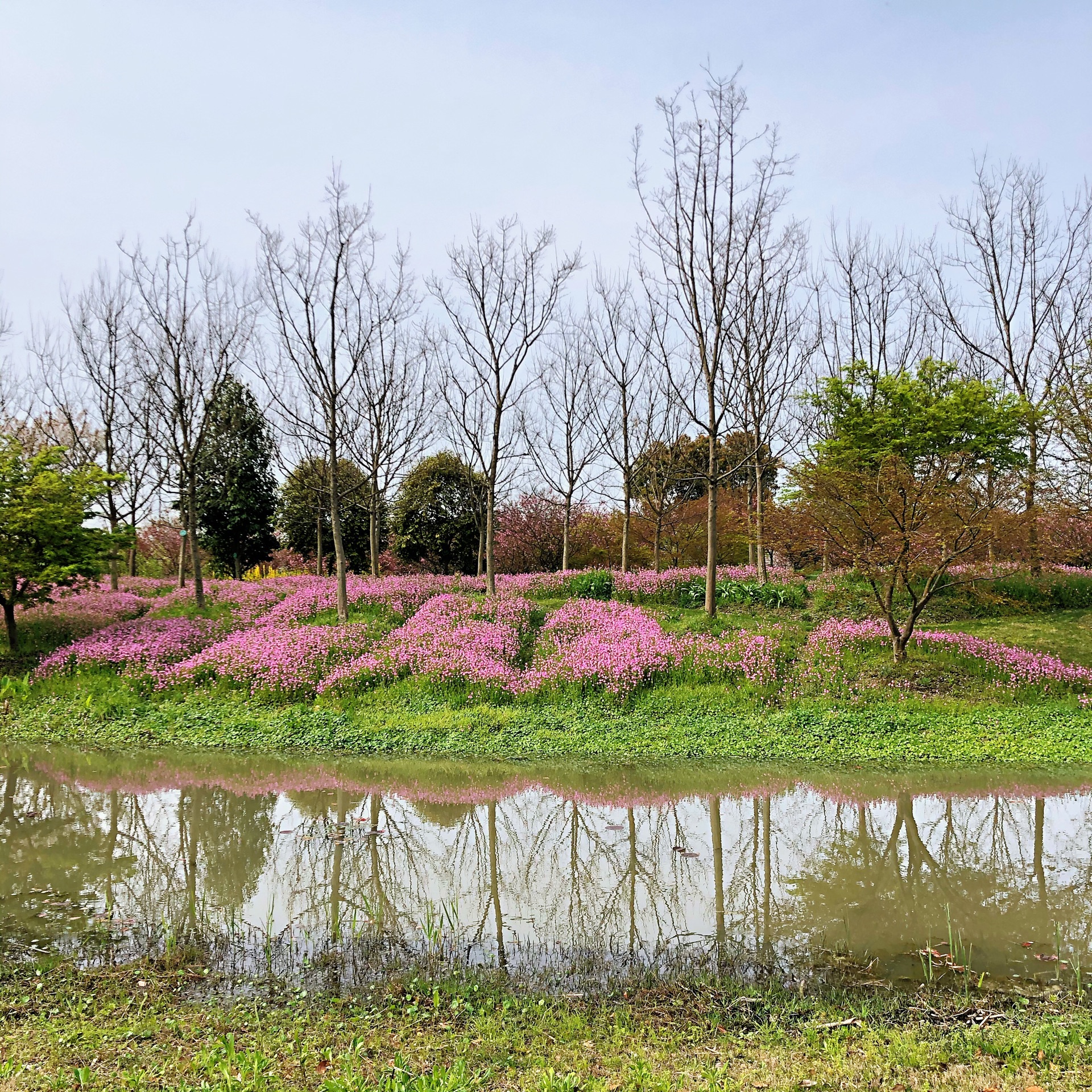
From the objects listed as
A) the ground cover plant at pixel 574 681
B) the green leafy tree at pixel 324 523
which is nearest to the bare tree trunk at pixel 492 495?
the ground cover plant at pixel 574 681

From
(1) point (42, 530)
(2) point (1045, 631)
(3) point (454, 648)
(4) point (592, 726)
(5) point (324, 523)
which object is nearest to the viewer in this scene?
(4) point (592, 726)

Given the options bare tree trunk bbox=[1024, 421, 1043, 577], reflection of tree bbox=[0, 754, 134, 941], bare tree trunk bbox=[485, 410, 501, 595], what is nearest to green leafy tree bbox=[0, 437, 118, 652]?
reflection of tree bbox=[0, 754, 134, 941]

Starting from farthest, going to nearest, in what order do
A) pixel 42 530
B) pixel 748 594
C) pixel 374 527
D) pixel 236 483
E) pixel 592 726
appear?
pixel 236 483 < pixel 374 527 < pixel 748 594 < pixel 42 530 < pixel 592 726

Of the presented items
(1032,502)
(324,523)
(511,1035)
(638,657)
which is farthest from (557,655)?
(324,523)

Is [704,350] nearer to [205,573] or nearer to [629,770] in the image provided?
[629,770]

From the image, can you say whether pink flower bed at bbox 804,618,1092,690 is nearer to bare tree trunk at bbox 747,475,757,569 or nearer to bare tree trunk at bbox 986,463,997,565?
bare tree trunk at bbox 986,463,997,565

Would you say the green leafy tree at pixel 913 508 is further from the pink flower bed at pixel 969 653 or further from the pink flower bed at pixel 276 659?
the pink flower bed at pixel 276 659

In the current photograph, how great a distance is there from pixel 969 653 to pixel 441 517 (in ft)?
57.3

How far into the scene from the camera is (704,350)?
49.4ft

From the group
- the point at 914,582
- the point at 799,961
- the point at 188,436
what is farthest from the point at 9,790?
the point at 914,582

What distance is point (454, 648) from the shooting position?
1338cm

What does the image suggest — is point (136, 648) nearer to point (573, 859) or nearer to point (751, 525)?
point (573, 859)

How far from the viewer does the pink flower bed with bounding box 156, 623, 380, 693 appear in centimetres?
1312

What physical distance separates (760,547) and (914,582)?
12.2ft
